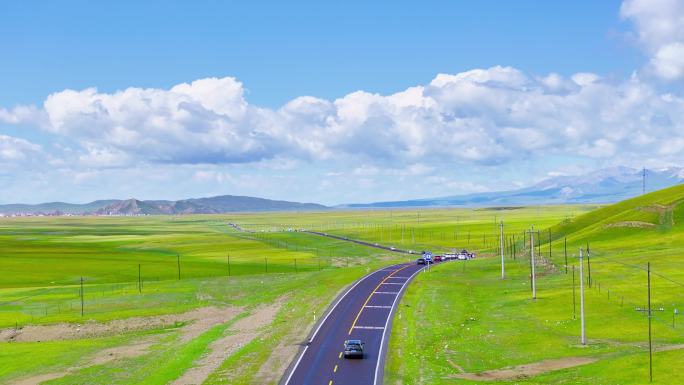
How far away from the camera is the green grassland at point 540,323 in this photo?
5912 centimetres

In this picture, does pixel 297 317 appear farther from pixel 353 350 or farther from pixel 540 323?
pixel 540 323

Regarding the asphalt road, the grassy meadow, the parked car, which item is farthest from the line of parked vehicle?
the parked car

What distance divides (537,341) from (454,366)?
552 inches

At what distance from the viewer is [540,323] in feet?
270

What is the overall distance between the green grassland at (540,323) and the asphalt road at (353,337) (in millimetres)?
1949

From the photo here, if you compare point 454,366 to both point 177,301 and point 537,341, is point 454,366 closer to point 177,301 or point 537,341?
point 537,341

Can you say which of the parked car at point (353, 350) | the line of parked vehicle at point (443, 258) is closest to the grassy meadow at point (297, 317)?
the parked car at point (353, 350)

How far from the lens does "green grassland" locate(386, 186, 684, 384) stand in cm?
5912

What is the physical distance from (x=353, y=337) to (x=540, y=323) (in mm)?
23959

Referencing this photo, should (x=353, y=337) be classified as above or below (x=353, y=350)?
below

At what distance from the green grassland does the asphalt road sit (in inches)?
76.7

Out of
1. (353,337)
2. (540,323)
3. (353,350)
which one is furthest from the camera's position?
(540,323)

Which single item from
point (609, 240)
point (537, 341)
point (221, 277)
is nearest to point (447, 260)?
point (609, 240)

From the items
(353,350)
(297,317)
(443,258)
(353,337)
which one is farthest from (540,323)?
(443,258)
